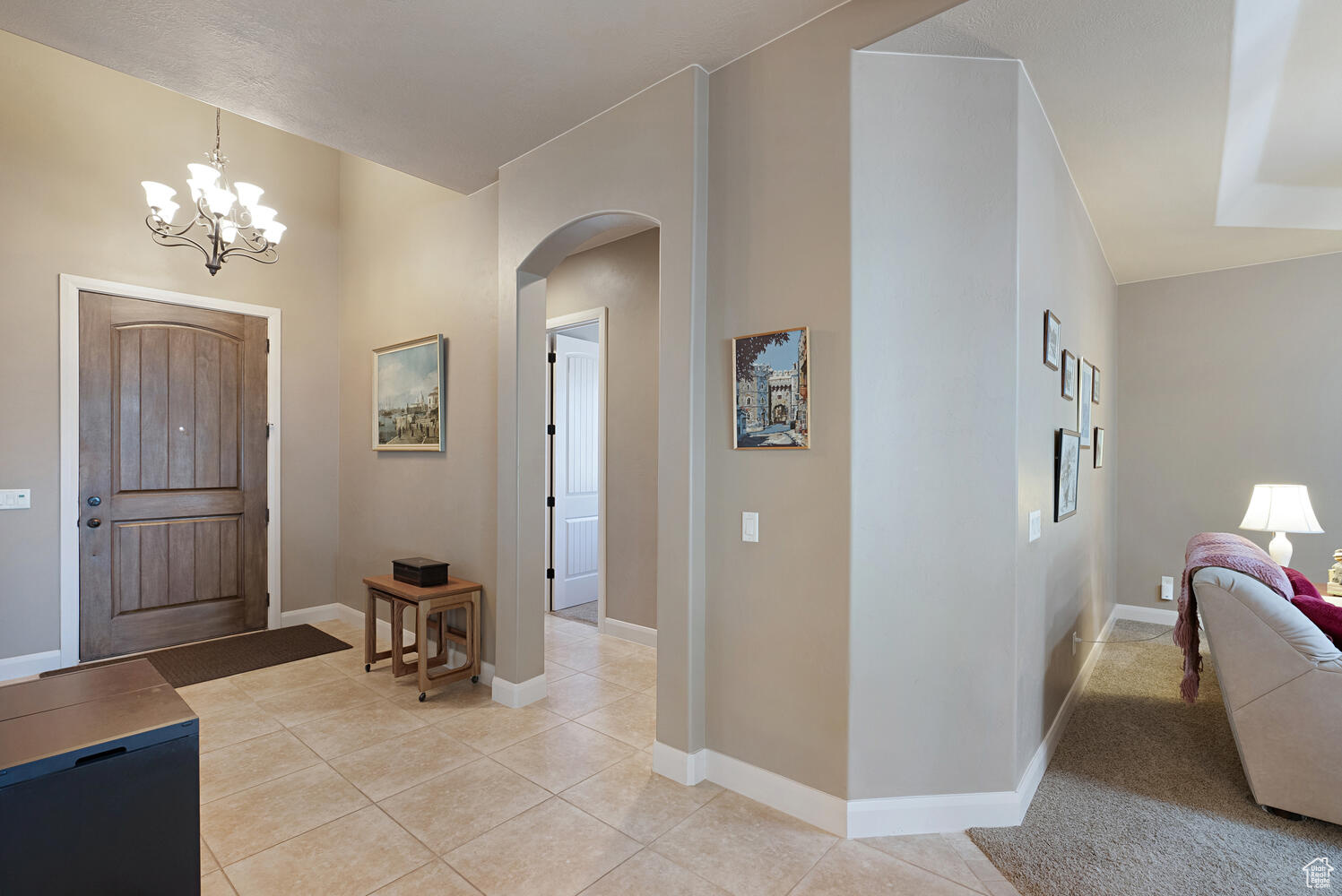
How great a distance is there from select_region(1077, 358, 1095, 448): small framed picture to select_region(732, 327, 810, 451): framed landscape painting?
6.55 feet

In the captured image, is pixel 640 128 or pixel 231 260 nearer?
pixel 640 128

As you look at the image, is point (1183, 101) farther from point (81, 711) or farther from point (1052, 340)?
point (81, 711)

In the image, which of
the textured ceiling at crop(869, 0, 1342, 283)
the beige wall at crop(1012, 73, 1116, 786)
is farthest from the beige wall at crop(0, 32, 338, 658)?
the beige wall at crop(1012, 73, 1116, 786)

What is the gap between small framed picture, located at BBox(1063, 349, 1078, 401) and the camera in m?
3.07

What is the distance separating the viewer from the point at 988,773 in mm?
2285

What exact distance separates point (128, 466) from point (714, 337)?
157 inches

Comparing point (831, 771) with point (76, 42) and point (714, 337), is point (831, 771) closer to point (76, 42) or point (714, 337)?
point (714, 337)

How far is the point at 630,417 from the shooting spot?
4574 mm

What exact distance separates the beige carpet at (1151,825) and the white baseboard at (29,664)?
4.97 metres

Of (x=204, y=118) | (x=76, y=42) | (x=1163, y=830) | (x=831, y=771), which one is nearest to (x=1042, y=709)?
(x=1163, y=830)

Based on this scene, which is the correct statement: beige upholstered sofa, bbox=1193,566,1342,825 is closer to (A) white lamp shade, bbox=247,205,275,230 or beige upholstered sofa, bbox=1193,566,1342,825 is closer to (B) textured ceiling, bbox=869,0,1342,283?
(B) textured ceiling, bbox=869,0,1342,283

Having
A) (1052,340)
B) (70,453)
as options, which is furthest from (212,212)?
(1052,340)

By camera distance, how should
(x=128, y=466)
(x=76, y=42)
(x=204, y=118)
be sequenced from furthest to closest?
1. (x=204, y=118)
2. (x=128, y=466)
3. (x=76, y=42)

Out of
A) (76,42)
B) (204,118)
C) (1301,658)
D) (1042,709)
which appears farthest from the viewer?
(204,118)
